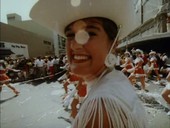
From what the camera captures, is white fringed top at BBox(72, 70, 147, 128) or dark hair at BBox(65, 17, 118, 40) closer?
white fringed top at BBox(72, 70, 147, 128)

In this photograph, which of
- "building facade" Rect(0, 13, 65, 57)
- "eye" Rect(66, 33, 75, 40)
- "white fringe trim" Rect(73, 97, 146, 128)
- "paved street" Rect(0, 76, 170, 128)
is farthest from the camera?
"building facade" Rect(0, 13, 65, 57)

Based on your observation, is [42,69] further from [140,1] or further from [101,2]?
[140,1]

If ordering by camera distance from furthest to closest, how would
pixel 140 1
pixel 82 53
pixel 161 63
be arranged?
pixel 140 1 < pixel 161 63 < pixel 82 53

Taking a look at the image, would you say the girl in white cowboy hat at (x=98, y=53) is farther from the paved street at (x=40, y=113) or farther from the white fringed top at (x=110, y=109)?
the paved street at (x=40, y=113)

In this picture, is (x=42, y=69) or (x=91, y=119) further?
(x=42, y=69)

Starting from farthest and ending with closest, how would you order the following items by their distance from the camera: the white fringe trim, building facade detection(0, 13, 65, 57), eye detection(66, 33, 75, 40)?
building facade detection(0, 13, 65, 57) < eye detection(66, 33, 75, 40) < the white fringe trim

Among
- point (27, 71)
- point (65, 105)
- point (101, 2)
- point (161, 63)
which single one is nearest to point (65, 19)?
point (101, 2)

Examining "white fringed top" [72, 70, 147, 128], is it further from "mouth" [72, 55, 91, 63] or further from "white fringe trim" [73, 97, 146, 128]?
"mouth" [72, 55, 91, 63]

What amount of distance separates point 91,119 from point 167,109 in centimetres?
647

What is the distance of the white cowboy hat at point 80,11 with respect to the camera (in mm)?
1152

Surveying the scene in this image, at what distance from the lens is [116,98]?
0.92 meters

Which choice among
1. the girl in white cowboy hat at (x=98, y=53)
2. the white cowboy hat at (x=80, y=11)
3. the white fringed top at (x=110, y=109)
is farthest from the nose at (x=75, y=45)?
the white fringed top at (x=110, y=109)

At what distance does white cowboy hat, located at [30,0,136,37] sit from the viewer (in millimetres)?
1152

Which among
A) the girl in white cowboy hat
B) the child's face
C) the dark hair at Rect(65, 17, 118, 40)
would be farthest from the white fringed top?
the dark hair at Rect(65, 17, 118, 40)
